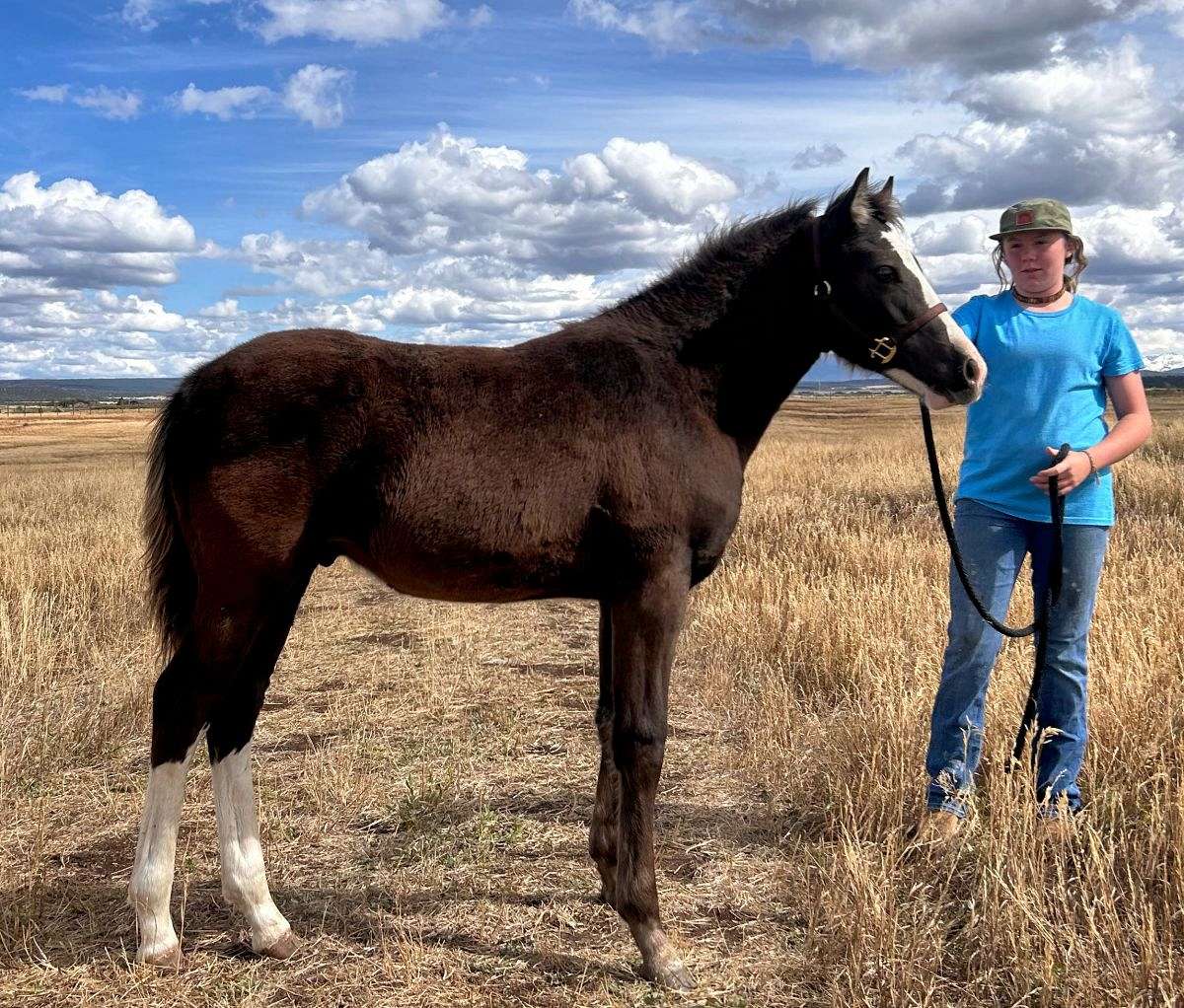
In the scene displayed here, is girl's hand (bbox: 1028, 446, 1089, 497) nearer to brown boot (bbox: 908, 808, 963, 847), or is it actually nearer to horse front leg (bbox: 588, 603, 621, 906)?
brown boot (bbox: 908, 808, 963, 847)

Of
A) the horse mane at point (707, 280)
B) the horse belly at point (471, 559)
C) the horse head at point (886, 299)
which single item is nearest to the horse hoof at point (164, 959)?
the horse belly at point (471, 559)

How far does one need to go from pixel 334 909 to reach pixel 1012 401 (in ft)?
12.3

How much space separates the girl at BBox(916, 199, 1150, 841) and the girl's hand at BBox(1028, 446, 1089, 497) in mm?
10

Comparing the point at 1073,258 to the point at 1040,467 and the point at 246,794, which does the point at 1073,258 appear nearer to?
the point at 1040,467

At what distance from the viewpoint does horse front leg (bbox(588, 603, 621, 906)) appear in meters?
4.11

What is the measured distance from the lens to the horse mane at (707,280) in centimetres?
410

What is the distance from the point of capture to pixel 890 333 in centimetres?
394

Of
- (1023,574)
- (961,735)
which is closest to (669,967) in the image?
(961,735)

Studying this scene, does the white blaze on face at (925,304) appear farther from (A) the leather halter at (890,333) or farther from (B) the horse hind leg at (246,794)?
(B) the horse hind leg at (246,794)

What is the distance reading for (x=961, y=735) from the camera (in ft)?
14.5

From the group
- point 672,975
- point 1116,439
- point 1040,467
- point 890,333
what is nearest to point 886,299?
point 890,333

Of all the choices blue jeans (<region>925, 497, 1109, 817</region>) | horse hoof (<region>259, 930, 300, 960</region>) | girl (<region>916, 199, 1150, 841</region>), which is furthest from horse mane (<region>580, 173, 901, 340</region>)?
horse hoof (<region>259, 930, 300, 960</region>)

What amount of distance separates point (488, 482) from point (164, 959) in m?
2.27

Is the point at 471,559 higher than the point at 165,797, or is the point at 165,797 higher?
the point at 471,559
